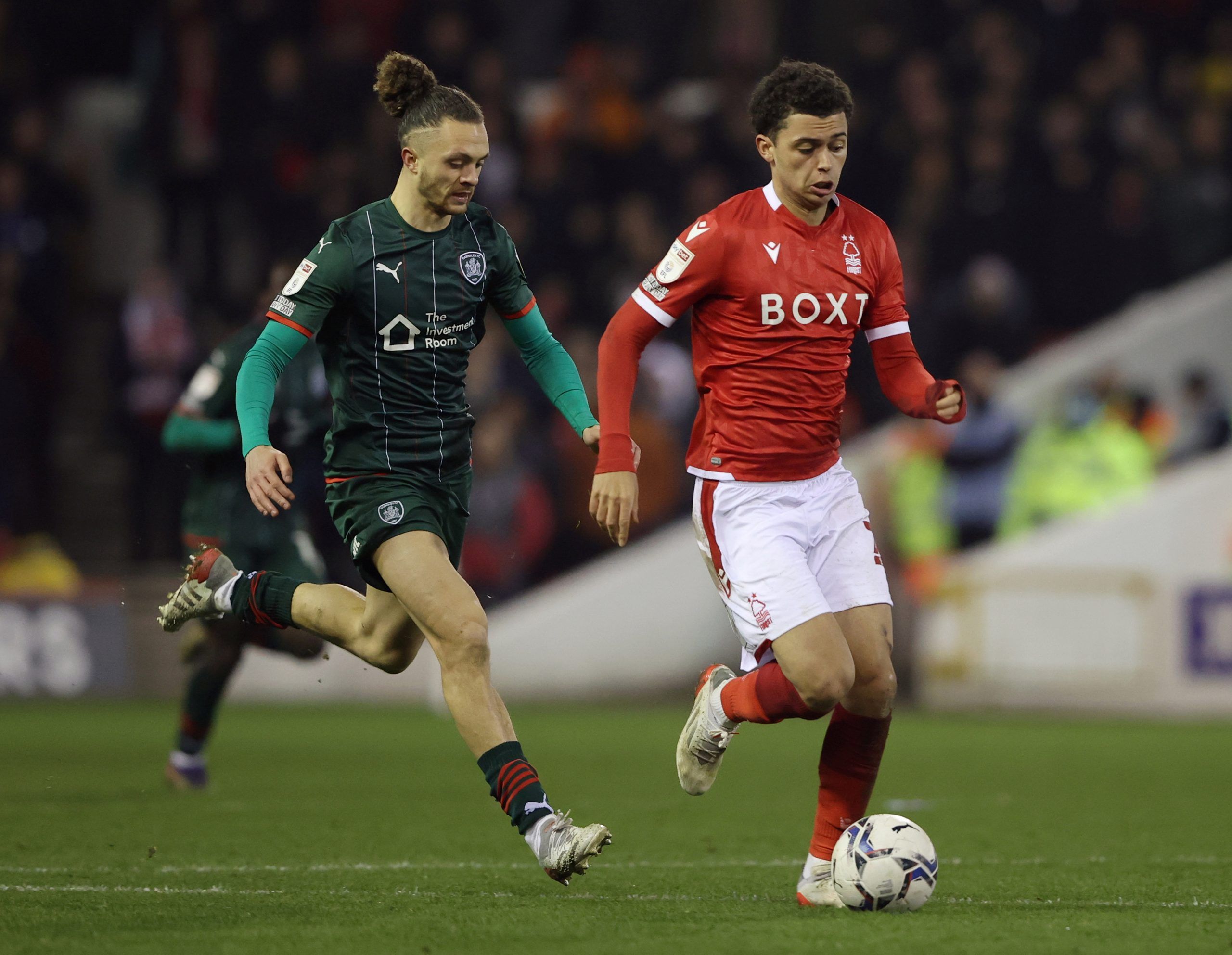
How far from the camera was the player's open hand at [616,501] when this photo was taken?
5.29 metres

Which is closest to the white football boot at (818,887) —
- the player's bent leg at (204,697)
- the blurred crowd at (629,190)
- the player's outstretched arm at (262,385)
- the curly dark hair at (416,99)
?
the player's outstretched arm at (262,385)

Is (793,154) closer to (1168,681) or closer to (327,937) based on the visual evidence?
(327,937)

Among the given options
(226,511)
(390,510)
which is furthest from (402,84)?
(226,511)

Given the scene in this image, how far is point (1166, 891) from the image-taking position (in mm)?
5566

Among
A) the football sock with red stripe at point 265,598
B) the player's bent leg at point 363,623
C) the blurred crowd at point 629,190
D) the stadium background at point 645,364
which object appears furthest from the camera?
the blurred crowd at point 629,190

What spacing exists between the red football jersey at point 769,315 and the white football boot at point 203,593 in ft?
5.61

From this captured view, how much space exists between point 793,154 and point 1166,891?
95.6 inches

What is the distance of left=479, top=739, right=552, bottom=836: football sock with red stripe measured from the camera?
519 centimetres

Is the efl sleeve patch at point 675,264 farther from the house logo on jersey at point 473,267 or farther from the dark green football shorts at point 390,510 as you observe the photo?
the dark green football shorts at point 390,510

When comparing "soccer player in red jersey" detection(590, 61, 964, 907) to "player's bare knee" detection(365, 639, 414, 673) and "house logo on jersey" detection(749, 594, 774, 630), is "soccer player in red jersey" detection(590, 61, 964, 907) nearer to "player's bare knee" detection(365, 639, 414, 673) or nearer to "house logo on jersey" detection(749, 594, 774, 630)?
"house logo on jersey" detection(749, 594, 774, 630)

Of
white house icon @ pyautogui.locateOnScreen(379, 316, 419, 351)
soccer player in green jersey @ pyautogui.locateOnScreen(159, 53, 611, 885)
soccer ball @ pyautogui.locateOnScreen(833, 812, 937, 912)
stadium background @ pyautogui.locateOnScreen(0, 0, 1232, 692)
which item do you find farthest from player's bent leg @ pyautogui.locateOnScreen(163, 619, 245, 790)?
stadium background @ pyautogui.locateOnScreen(0, 0, 1232, 692)

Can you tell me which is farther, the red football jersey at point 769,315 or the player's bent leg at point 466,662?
the red football jersey at point 769,315

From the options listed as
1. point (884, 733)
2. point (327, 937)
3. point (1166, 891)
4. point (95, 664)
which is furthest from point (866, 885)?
point (95, 664)

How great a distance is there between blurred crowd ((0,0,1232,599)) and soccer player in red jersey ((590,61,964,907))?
826 cm
